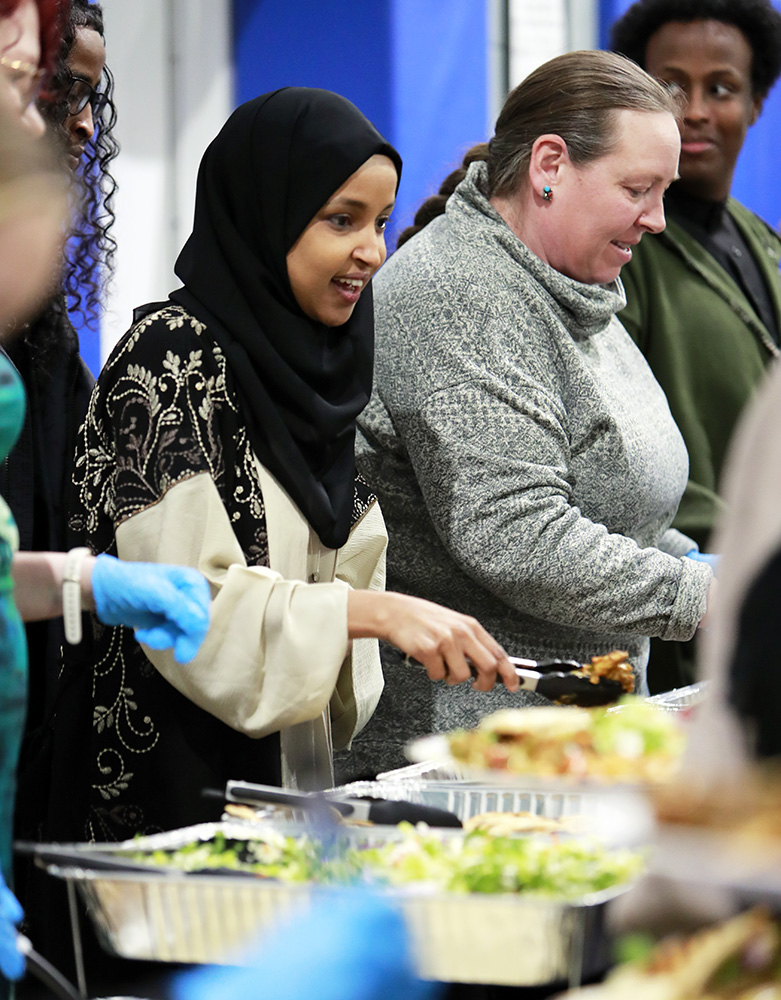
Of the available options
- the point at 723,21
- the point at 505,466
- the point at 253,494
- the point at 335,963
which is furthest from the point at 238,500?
the point at 723,21

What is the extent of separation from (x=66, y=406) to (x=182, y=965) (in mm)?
1090

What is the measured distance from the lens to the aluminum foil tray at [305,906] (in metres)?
0.95

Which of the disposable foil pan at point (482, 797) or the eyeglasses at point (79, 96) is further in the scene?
the eyeglasses at point (79, 96)

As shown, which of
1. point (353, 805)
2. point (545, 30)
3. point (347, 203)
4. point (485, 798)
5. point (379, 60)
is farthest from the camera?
point (545, 30)

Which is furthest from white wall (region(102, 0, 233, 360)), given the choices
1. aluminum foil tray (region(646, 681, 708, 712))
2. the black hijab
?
aluminum foil tray (region(646, 681, 708, 712))

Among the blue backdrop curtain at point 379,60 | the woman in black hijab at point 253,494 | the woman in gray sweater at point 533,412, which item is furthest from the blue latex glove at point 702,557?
the blue backdrop curtain at point 379,60

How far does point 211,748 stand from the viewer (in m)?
1.50

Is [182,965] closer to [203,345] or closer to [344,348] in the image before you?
[203,345]

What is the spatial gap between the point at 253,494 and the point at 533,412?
410 mm

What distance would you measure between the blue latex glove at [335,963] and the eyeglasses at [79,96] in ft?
4.95

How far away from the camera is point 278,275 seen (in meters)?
1.63

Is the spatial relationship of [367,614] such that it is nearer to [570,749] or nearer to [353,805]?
[353,805]

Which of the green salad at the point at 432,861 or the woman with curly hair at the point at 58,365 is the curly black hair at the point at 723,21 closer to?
the woman with curly hair at the point at 58,365

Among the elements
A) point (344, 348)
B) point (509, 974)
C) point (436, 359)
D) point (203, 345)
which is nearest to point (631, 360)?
point (436, 359)
